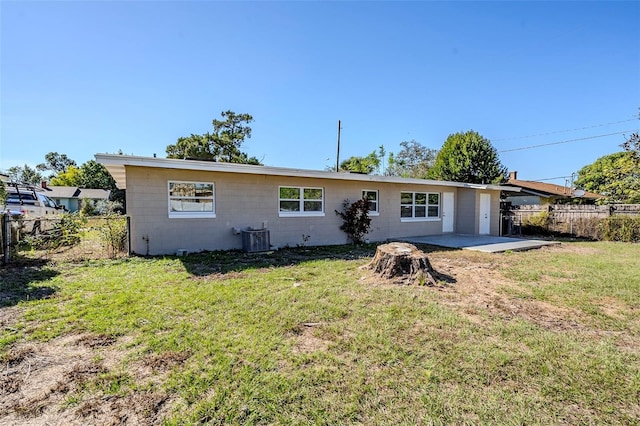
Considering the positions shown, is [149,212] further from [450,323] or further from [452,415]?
[452,415]

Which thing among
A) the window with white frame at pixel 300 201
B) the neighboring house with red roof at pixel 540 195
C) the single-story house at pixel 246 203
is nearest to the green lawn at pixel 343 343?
the single-story house at pixel 246 203

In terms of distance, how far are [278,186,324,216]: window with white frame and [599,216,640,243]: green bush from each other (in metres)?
12.7

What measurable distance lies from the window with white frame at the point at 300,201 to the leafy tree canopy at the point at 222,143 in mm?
19747

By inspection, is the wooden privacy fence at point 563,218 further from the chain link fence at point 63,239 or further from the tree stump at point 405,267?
the chain link fence at point 63,239

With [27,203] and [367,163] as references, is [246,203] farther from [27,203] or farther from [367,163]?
[367,163]

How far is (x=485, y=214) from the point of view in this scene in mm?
14734

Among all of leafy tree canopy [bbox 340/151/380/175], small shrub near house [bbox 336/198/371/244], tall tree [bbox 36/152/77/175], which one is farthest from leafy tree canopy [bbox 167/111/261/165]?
tall tree [bbox 36/152/77/175]

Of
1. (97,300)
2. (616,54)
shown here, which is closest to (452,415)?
(97,300)

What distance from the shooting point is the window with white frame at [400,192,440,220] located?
1334cm

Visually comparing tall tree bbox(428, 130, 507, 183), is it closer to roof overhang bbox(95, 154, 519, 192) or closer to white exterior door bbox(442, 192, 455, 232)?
white exterior door bbox(442, 192, 455, 232)

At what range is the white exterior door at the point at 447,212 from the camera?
567 inches

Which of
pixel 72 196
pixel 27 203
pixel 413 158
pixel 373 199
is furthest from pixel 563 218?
pixel 72 196

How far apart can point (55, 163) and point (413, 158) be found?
6530 centimetres

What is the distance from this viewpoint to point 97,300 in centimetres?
445
